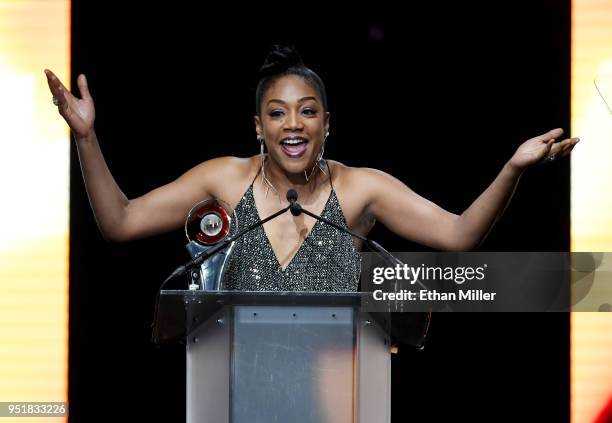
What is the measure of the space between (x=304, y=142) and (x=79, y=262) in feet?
3.88

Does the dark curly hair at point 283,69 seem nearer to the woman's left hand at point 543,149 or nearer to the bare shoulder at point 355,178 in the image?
the bare shoulder at point 355,178

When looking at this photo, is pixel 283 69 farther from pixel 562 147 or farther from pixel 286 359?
pixel 286 359

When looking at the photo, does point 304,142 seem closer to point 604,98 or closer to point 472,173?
point 472,173

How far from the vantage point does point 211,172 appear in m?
3.23

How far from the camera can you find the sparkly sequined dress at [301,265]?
2996mm

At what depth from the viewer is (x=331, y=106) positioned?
3836 millimetres

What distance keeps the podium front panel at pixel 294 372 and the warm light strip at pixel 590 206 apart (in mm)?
1873

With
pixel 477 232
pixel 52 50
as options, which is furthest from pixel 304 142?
pixel 52 50

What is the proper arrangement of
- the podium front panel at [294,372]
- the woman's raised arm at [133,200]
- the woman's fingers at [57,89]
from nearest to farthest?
the podium front panel at [294,372], the woman's fingers at [57,89], the woman's raised arm at [133,200]

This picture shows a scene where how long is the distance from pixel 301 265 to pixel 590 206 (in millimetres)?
1331

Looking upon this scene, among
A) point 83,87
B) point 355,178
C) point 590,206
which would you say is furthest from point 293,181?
point 590,206

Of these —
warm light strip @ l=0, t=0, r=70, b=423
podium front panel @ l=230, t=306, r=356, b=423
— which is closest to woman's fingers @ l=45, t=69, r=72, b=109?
podium front panel @ l=230, t=306, r=356, b=423

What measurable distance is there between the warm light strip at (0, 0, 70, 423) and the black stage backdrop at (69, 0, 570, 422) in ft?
0.24

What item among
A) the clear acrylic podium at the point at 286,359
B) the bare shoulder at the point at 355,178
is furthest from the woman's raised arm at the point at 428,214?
the clear acrylic podium at the point at 286,359
